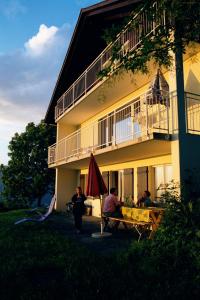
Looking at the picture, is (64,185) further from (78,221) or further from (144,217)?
(144,217)

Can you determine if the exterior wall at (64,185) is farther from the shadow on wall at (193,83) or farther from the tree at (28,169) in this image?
the shadow on wall at (193,83)

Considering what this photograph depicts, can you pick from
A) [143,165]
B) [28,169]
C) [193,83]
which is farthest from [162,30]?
[28,169]

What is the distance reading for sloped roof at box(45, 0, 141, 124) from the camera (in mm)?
12907

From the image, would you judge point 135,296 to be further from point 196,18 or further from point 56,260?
point 196,18

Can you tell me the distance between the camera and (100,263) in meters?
6.11

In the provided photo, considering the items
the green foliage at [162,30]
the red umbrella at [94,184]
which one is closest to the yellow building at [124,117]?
the green foliage at [162,30]

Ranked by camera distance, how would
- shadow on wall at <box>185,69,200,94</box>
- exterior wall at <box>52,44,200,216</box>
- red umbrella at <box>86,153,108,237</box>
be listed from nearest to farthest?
exterior wall at <box>52,44,200,216</box> → red umbrella at <box>86,153,108,237</box> → shadow on wall at <box>185,69,200,94</box>

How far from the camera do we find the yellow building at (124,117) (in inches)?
356

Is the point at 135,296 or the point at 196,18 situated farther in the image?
the point at 196,18

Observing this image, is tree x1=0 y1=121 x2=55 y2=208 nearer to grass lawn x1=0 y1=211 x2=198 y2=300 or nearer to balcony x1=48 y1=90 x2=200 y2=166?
balcony x1=48 y1=90 x2=200 y2=166

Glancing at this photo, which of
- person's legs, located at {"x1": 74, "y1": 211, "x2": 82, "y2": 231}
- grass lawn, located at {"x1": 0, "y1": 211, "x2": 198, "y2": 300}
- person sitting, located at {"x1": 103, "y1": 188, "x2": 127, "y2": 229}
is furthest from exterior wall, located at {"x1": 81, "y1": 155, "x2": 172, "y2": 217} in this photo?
grass lawn, located at {"x1": 0, "y1": 211, "x2": 198, "y2": 300}

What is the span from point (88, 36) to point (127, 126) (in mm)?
7367

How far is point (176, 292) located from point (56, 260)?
9.05 feet

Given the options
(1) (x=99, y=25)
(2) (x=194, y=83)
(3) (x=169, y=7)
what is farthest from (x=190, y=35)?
(1) (x=99, y=25)
